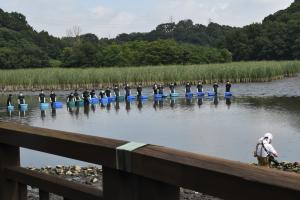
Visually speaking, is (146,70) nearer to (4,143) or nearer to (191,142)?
(191,142)

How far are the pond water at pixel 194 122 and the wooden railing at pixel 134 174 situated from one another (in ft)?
35.3

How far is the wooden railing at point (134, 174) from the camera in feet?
5.68

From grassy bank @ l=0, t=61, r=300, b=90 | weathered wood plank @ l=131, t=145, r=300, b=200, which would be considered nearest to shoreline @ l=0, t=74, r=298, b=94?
grassy bank @ l=0, t=61, r=300, b=90

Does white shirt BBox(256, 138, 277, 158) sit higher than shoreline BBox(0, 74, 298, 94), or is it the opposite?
shoreline BBox(0, 74, 298, 94)

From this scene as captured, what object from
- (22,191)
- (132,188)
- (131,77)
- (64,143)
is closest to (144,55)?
(131,77)

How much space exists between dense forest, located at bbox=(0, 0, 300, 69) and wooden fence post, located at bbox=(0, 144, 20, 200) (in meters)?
62.8

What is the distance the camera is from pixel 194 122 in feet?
73.8

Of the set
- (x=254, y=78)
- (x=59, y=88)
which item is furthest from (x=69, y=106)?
(x=254, y=78)

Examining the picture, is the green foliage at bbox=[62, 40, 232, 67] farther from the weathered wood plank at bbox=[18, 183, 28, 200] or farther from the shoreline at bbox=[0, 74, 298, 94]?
the weathered wood plank at bbox=[18, 183, 28, 200]

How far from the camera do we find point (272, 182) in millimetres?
1660

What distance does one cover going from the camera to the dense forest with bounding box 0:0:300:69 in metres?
66.0

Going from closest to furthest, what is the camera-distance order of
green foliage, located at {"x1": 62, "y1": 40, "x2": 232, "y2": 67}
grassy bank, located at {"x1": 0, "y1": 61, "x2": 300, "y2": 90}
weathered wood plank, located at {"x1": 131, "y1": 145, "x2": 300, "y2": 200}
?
weathered wood plank, located at {"x1": 131, "y1": 145, "x2": 300, "y2": 200} < grassy bank, located at {"x1": 0, "y1": 61, "x2": 300, "y2": 90} < green foliage, located at {"x1": 62, "y1": 40, "x2": 232, "y2": 67}

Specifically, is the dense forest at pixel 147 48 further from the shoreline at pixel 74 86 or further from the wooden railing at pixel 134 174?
the wooden railing at pixel 134 174

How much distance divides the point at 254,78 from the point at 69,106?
20.1 metres
